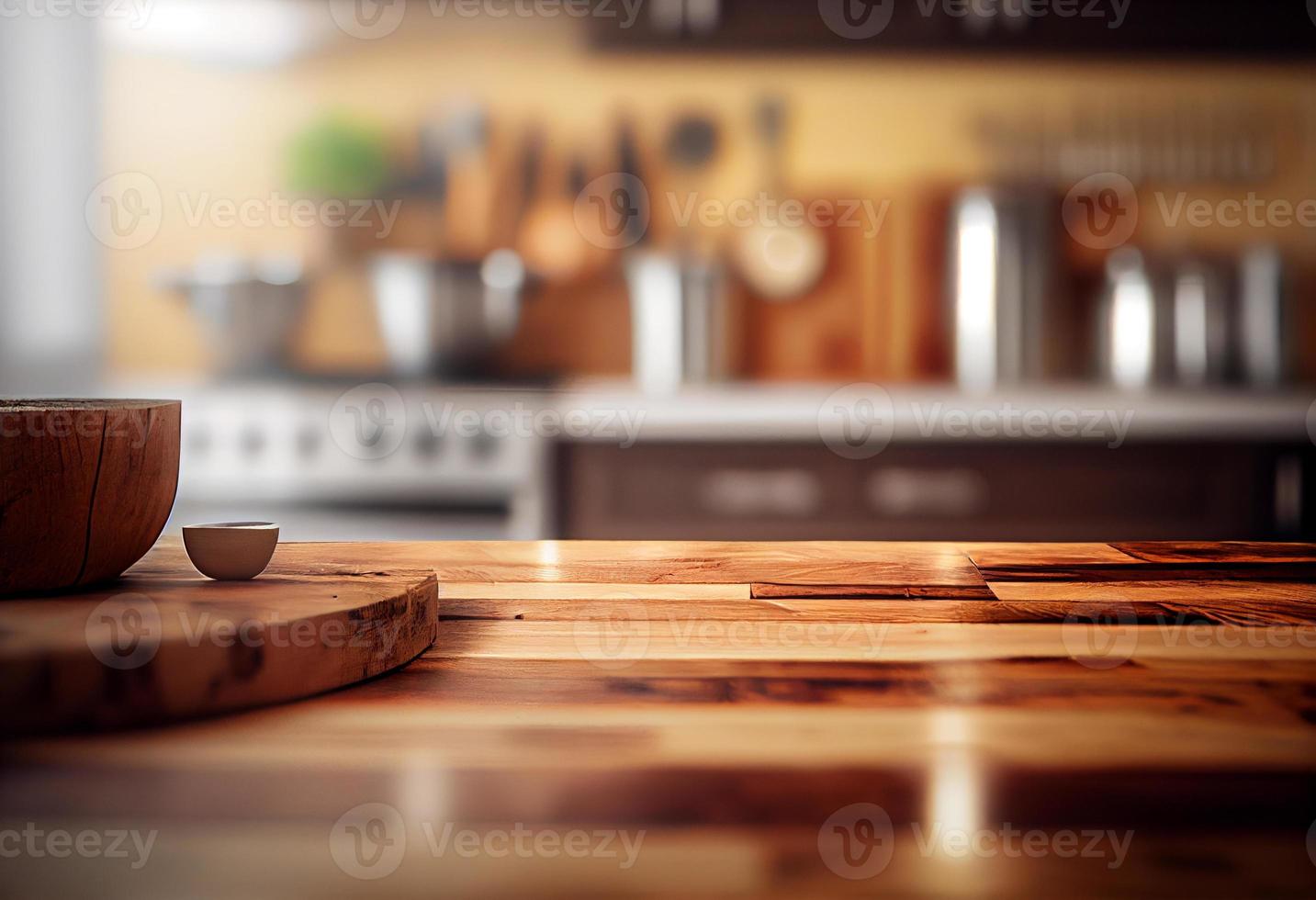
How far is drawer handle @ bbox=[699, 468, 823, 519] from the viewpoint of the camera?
6.04 ft

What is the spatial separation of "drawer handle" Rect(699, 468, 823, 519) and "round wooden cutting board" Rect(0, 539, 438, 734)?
4.17 ft

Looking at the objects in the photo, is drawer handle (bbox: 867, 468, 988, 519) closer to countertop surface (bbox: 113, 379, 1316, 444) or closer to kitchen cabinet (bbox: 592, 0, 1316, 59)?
countertop surface (bbox: 113, 379, 1316, 444)

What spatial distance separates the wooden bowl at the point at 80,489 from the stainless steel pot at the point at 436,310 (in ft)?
5.06

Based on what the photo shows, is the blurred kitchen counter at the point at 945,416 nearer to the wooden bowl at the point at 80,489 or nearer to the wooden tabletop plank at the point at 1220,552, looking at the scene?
the wooden tabletop plank at the point at 1220,552

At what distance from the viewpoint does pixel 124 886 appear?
31cm

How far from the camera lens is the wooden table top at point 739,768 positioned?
1.04 feet

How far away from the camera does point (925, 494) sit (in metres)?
1.83

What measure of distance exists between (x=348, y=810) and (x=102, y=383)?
220 centimetres

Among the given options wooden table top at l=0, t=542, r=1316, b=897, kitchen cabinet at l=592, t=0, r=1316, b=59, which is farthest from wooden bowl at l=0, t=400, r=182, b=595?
kitchen cabinet at l=592, t=0, r=1316, b=59

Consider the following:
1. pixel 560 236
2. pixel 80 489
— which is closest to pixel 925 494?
pixel 560 236

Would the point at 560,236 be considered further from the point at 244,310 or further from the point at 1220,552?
the point at 1220,552

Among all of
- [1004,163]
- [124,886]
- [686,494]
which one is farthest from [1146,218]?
[124,886]

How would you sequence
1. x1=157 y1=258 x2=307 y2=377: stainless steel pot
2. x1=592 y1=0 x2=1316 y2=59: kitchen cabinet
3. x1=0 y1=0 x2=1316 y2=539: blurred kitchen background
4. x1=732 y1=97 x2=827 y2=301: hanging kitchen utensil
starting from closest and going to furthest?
x1=0 y1=0 x2=1316 y2=539: blurred kitchen background → x1=157 y1=258 x2=307 y2=377: stainless steel pot → x1=592 y1=0 x2=1316 y2=59: kitchen cabinet → x1=732 y1=97 x2=827 y2=301: hanging kitchen utensil

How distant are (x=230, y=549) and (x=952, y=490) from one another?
1.44 meters
